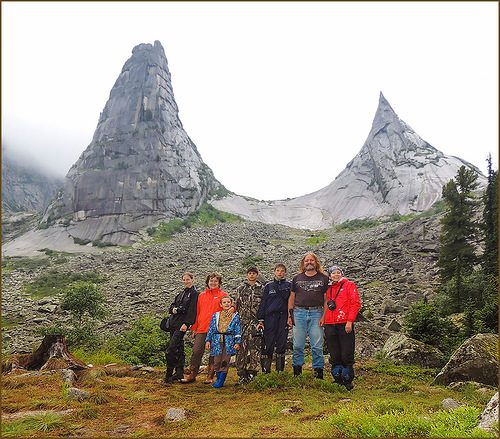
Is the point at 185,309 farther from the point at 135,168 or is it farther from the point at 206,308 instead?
the point at 135,168

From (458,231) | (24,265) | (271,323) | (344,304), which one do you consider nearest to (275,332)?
(271,323)

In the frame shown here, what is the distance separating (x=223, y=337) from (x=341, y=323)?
2294mm

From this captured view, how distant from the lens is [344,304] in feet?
23.3

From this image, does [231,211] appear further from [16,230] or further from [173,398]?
[173,398]

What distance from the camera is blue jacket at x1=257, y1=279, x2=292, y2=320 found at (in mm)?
7641

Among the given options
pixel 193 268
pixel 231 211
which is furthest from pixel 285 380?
pixel 231 211

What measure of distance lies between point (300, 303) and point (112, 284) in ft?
79.6

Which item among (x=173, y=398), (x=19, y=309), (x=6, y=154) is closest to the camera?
(x=173, y=398)

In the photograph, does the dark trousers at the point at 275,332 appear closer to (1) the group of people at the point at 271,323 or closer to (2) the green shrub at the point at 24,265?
(1) the group of people at the point at 271,323

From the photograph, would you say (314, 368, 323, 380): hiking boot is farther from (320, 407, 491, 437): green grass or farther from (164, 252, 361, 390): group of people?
(320, 407, 491, 437): green grass

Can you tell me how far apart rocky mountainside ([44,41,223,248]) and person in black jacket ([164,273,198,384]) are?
55.0 metres

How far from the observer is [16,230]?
251 feet

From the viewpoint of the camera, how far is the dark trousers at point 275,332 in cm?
759

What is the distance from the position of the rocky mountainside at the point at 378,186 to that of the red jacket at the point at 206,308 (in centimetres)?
6443
